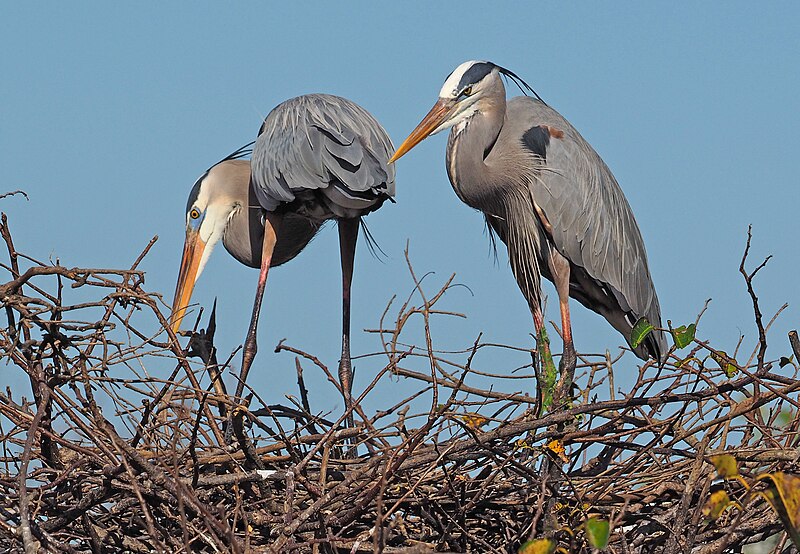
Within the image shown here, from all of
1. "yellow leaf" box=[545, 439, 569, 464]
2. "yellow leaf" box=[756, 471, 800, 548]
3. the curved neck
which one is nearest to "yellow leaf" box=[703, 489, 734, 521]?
"yellow leaf" box=[756, 471, 800, 548]

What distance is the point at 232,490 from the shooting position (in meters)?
3.19

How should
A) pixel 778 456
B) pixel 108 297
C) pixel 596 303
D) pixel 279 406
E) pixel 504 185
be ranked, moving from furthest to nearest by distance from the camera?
pixel 596 303, pixel 504 185, pixel 279 406, pixel 778 456, pixel 108 297

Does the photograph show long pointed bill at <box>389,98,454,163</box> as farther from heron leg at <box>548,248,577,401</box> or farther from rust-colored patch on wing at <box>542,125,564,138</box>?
heron leg at <box>548,248,577,401</box>

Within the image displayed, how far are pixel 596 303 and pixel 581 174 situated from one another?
0.73m

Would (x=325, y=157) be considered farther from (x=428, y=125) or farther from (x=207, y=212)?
(x=207, y=212)

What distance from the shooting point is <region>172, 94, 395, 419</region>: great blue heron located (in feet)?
15.4

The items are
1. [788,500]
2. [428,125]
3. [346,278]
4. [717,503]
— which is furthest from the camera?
[346,278]

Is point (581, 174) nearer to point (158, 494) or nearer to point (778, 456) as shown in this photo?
point (778, 456)

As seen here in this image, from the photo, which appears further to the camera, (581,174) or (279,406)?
(581,174)

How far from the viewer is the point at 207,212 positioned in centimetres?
555

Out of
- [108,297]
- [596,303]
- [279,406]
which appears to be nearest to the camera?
[108,297]

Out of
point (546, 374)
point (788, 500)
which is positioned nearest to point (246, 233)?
point (546, 374)

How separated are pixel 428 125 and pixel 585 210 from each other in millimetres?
890

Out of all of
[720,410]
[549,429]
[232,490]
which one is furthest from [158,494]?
[720,410]
